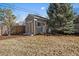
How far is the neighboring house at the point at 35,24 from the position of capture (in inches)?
124

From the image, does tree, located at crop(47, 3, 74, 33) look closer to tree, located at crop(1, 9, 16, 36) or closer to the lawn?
the lawn

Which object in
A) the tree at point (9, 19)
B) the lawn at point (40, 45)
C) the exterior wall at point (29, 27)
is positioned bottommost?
the lawn at point (40, 45)

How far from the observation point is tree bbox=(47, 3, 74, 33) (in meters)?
3.12

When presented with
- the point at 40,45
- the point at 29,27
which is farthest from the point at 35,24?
the point at 40,45

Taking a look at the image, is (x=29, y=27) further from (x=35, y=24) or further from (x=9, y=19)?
(x=9, y=19)

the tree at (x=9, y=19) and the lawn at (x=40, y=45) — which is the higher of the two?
the tree at (x=9, y=19)

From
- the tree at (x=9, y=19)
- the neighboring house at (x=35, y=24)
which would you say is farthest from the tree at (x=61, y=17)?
the tree at (x=9, y=19)

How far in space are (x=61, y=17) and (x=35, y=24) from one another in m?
0.36

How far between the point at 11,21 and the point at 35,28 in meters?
0.34

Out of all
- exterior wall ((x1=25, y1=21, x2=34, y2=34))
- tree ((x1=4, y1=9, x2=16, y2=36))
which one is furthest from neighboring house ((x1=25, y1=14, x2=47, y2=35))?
tree ((x1=4, y1=9, x2=16, y2=36))

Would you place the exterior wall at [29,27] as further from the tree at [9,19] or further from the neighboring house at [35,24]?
the tree at [9,19]

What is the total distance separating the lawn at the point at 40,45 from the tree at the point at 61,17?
4.8 inches

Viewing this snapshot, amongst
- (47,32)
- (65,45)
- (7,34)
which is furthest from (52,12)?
(7,34)

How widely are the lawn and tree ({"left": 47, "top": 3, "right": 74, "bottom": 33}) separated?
121 mm
